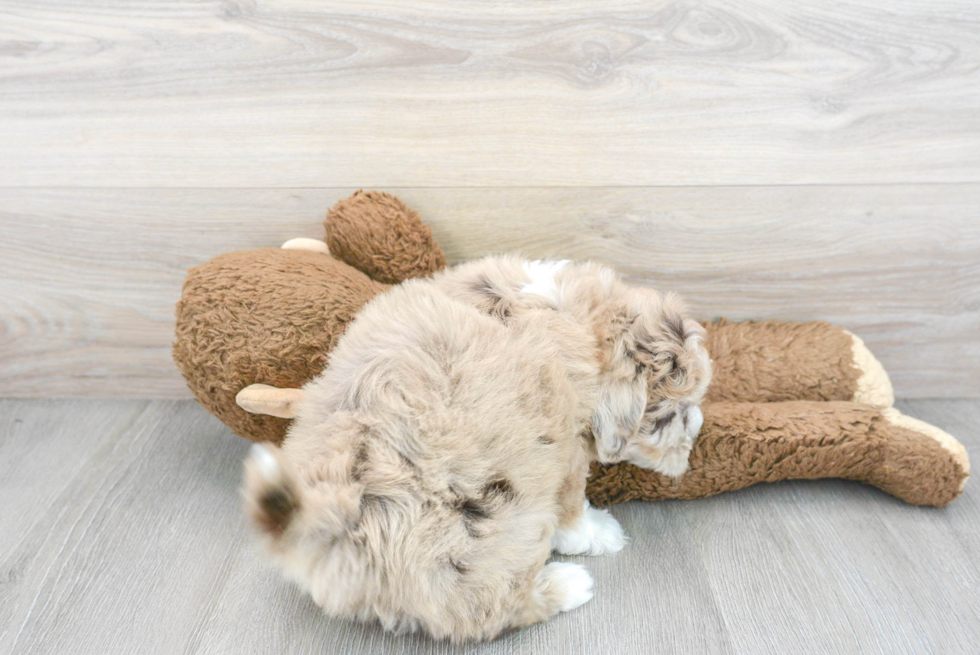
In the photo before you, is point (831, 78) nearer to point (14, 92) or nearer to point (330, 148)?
point (330, 148)

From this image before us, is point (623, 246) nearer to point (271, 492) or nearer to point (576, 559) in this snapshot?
point (576, 559)

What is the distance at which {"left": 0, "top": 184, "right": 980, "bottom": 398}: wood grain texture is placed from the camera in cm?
124

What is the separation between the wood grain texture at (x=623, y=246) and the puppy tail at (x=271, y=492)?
625mm

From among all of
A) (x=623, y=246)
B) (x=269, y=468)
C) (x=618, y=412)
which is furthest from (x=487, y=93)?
(x=269, y=468)

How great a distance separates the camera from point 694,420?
3.28 feet

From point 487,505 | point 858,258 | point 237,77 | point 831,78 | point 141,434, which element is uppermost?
point 831,78

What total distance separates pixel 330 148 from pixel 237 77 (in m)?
0.20

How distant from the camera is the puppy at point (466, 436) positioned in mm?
773

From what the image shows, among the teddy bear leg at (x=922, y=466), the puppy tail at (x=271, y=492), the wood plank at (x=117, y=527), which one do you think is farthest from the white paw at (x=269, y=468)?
the teddy bear leg at (x=922, y=466)

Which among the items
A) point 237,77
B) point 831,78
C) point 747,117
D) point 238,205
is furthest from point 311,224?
point 831,78

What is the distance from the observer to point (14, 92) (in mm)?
1185

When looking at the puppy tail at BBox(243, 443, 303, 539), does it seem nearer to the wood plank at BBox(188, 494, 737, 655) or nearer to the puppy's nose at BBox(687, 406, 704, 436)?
the wood plank at BBox(188, 494, 737, 655)

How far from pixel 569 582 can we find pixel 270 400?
0.53 metres

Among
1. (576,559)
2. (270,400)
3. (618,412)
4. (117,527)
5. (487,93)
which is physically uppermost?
(487,93)
